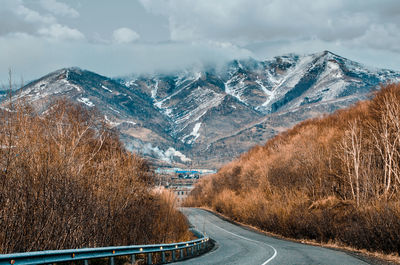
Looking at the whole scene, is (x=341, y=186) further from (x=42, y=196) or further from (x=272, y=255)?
(x=42, y=196)

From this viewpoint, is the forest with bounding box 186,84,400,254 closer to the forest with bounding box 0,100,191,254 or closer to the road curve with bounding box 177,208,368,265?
the road curve with bounding box 177,208,368,265

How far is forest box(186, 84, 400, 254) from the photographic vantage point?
2234 centimetres

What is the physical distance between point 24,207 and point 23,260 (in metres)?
1.84

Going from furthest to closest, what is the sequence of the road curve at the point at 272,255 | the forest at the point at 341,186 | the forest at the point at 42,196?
the forest at the point at 341,186 → the road curve at the point at 272,255 → the forest at the point at 42,196

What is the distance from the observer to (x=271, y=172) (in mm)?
46688

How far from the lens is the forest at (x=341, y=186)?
2234 cm

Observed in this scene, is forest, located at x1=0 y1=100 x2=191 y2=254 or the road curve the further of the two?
the road curve

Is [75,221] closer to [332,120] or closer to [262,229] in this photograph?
[262,229]

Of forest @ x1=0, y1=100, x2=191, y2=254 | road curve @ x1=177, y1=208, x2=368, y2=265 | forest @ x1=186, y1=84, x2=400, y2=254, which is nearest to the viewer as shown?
forest @ x1=0, y1=100, x2=191, y2=254

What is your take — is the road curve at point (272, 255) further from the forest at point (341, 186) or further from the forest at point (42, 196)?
the forest at point (42, 196)

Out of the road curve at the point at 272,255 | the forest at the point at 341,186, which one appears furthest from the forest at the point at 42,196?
the forest at the point at 341,186

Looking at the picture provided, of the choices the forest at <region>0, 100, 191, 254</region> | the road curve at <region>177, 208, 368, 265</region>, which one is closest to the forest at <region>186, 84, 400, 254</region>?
the road curve at <region>177, 208, 368, 265</region>

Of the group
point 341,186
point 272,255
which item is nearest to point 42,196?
point 272,255

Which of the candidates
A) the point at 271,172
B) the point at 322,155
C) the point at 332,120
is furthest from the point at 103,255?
the point at 332,120
